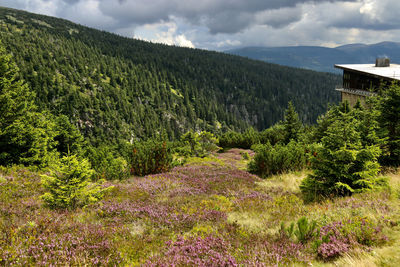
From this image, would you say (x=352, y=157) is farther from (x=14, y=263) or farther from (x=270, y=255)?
(x=14, y=263)

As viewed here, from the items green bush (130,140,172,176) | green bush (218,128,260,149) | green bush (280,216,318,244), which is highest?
green bush (280,216,318,244)

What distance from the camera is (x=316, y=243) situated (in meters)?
4.40

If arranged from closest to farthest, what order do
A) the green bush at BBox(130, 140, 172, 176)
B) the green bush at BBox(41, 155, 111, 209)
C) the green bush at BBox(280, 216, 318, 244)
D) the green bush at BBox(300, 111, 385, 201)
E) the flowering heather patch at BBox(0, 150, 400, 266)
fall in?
1. the flowering heather patch at BBox(0, 150, 400, 266)
2. the green bush at BBox(280, 216, 318, 244)
3. the green bush at BBox(41, 155, 111, 209)
4. the green bush at BBox(300, 111, 385, 201)
5. the green bush at BBox(130, 140, 172, 176)

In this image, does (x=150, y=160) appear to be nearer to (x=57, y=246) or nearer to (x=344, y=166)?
(x=57, y=246)

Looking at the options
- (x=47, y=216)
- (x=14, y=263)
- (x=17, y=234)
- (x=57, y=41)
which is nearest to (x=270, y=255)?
(x=14, y=263)

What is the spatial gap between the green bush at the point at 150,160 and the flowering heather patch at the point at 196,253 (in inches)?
371

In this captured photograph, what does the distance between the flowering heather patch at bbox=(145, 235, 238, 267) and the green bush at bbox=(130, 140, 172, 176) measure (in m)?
9.43

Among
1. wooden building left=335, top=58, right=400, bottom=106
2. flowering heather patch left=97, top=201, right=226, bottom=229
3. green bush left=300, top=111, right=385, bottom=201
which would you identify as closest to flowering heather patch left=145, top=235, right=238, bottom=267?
flowering heather patch left=97, top=201, right=226, bottom=229

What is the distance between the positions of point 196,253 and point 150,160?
10.6 m

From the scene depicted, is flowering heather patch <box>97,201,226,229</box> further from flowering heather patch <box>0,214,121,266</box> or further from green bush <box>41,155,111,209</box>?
flowering heather patch <box>0,214,121,266</box>

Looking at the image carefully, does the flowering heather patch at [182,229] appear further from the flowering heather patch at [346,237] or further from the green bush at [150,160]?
the green bush at [150,160]

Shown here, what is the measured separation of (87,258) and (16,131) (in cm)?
1528

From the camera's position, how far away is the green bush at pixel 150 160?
14.3 metres

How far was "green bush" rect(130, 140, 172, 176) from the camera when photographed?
14.3 metres
